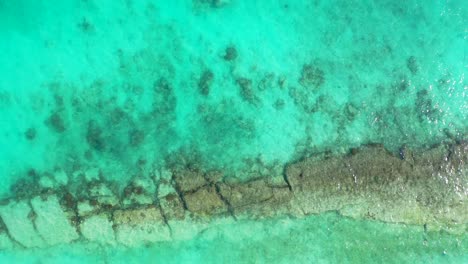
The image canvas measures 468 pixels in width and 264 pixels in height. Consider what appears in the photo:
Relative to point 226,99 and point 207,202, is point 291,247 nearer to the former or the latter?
point 207,202

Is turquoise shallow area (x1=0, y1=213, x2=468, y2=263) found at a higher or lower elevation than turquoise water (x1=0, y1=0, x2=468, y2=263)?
lower

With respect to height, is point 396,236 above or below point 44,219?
below

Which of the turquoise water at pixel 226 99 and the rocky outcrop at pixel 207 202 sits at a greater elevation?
the turquoise water at pixel 226 99

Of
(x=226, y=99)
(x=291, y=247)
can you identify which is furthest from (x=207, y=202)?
(x=226, y=99)

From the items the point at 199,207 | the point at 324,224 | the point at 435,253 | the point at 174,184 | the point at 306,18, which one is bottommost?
the point at 435,253

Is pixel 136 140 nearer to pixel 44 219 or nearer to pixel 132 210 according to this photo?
pixel 132 210

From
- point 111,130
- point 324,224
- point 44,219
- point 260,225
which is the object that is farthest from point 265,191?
point 44,219

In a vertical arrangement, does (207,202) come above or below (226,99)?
below
